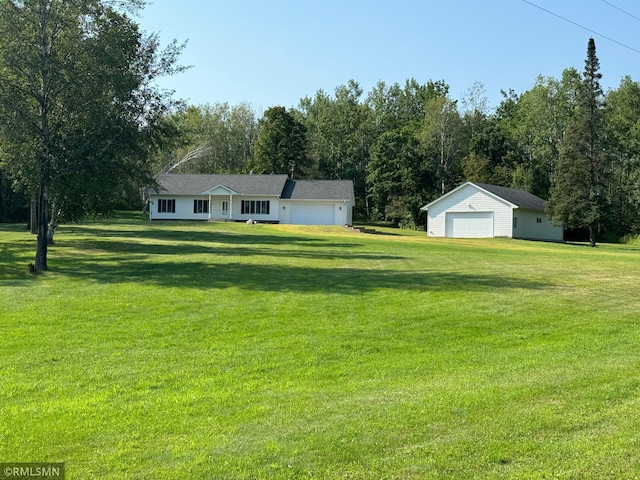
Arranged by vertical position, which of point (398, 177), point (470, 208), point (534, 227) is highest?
point (398, 177)

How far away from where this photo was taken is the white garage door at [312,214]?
5062cm

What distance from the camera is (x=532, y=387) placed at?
6570 millimetres

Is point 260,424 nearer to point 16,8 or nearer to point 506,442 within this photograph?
point 506,442

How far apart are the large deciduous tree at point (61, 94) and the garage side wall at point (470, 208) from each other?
105 ft

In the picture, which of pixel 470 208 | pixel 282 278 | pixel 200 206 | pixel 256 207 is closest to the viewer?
pixel 282 278

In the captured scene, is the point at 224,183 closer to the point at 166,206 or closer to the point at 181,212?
the point at 181,212

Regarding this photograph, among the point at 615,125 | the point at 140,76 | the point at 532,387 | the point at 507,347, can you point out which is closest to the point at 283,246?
the point at 140,76

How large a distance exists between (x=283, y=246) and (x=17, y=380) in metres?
20.8

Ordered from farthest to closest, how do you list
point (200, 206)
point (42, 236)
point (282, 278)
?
1. point (200, 206)
2. point (42, 236)
3. point (282, 278)

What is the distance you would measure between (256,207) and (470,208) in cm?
1830

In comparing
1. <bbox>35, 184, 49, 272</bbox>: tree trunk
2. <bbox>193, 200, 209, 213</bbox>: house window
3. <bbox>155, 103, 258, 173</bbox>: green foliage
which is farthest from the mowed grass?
<bbox>155, 103, 258, 173</bbox>: green foliage

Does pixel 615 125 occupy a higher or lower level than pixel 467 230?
higher

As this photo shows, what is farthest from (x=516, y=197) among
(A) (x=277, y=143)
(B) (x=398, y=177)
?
(A) (x=277, y=143)

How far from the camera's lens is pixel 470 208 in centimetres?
4534
